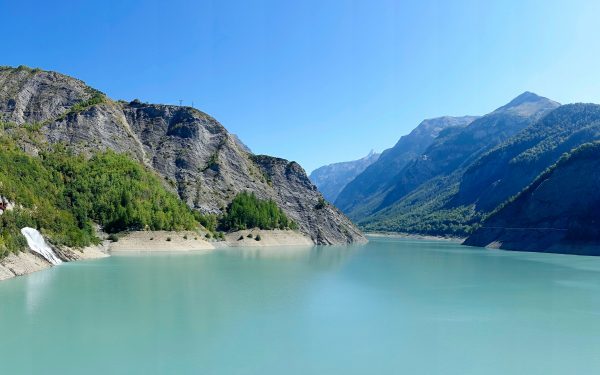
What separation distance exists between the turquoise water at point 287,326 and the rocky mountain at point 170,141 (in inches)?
2708

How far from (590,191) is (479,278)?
76.6 meters

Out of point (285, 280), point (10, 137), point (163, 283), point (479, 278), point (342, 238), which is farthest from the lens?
point (342, 238)

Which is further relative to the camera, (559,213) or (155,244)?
(559,213)

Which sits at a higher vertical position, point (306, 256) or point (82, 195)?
point (82, 195)

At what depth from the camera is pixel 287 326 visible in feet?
84.7

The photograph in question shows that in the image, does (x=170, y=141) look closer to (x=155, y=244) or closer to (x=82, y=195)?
(x=82, y=195)

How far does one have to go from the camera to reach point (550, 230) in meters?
113

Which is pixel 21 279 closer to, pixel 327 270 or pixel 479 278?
pixel 327 270

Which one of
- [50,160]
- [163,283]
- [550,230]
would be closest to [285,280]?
[163,283]

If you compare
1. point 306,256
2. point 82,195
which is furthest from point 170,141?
point 306,256

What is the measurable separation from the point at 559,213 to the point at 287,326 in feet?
355

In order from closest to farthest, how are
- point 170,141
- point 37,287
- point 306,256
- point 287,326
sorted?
point 287,326
point 37,287
point 306,256
point 170,141

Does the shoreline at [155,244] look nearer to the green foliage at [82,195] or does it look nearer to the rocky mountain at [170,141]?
the green foliage at [82,195]

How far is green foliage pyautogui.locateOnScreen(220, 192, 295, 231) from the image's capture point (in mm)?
113250
